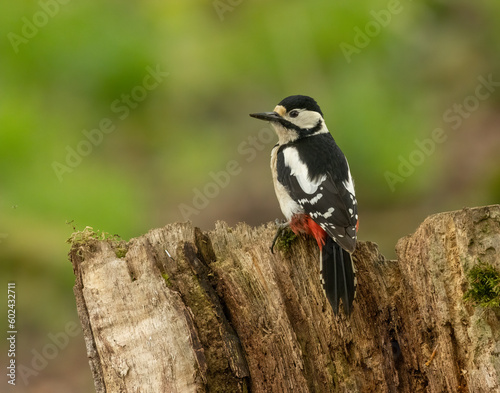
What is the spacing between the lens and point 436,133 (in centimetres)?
519

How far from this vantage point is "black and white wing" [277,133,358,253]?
2.83m

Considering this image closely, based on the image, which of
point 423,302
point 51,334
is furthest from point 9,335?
point 423,302

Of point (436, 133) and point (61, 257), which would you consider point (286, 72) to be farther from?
point (61, 257)

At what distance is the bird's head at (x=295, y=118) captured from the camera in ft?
11.6

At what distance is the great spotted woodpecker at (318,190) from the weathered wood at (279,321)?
11cm

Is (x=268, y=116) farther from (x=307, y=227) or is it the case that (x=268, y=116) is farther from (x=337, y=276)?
(x=337, y=276)

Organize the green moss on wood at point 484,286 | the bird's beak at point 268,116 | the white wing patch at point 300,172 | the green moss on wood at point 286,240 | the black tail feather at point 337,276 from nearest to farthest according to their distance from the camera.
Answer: the green moss on wood at point 484,286 → the black tail feather at point 337,276 → the green moss on wood at point 286,240 → the white wing patch at point 300,172 → the bird's beak at point 268,116

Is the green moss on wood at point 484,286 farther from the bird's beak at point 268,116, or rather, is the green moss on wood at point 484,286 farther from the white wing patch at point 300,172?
the bird's beak at point 268,116

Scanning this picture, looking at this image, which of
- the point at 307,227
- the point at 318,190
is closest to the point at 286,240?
the point at 307,227

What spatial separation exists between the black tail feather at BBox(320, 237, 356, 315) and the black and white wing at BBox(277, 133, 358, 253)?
2.7 inches

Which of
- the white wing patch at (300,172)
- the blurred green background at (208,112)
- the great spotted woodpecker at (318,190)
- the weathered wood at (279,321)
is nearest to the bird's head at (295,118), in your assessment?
the great spotted woodpecker at (318,190)

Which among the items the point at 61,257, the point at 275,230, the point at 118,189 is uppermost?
the point at 118,189

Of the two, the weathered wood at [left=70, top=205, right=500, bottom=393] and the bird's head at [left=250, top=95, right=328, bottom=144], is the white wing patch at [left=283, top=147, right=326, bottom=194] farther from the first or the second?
the weathered wood at [left=70, top=205, right=500, bottom=393]

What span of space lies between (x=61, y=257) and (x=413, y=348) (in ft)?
8.34
